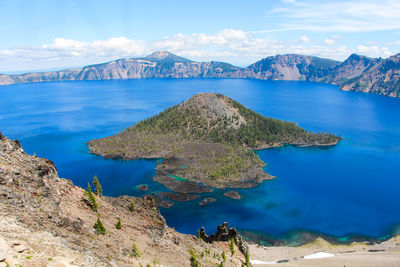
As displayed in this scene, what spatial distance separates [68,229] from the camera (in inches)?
1481

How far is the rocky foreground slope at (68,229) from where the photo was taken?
2858 centimetres

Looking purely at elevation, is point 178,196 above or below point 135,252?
below

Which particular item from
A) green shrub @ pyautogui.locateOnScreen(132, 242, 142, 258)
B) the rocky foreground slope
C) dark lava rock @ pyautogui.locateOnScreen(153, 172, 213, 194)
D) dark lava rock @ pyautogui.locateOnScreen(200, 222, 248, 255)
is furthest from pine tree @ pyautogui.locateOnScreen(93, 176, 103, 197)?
dark lava rock @ pyautogui.locateOnScreen(153, 172, 213, 194)

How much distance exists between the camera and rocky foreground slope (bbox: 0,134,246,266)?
28578 mm

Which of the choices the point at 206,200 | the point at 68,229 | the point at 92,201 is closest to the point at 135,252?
the point at 68,229

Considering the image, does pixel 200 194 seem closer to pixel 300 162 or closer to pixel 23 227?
pixel 300 162

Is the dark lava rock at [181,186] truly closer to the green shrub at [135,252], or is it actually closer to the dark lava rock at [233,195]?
the dark lava rock at [233,195]

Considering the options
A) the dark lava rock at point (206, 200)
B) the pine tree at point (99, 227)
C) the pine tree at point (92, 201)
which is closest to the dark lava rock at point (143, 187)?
the dark lava rock at point (206, 200)

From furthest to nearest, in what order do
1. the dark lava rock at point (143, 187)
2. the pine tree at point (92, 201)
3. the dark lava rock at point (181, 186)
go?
the dark lava rock at point (143, 187), the dark lava rock at point (181, 186), the pine tree at point (92, 201)

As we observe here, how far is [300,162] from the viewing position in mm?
170500

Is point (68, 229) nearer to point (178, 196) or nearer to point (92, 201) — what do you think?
point (92, 201)

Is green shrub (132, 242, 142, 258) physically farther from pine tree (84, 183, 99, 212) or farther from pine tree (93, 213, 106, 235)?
pine tree (84, 183, 99, 212)

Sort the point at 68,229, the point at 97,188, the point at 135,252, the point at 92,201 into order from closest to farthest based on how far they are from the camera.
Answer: the point at 68,229 < the point at 135,252 < the point at 92,201 < the point at 97,188

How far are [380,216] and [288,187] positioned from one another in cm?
3955
